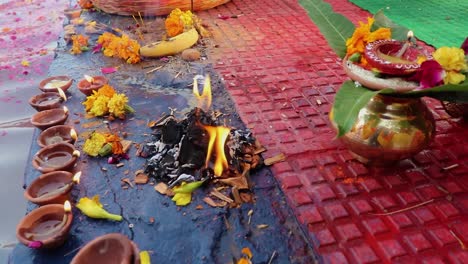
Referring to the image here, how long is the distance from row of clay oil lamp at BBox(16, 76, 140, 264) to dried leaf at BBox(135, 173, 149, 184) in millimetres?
337

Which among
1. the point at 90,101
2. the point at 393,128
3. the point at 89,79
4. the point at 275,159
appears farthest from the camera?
the point at 89,79

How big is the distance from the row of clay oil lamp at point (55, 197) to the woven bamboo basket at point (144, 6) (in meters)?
2.29

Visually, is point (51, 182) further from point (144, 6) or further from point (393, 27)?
point (144, 6)

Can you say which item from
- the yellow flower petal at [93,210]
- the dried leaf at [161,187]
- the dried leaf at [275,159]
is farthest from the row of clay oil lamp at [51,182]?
the dried leaf at [275,159]

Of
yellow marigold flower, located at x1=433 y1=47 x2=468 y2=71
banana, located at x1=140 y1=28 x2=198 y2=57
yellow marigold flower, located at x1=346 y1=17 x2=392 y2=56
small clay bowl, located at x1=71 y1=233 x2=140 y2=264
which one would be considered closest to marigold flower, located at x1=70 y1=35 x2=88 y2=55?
banana, located at x1=140 y1=28 x2=198 y2=57

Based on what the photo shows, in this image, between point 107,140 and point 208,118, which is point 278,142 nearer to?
point 208,118

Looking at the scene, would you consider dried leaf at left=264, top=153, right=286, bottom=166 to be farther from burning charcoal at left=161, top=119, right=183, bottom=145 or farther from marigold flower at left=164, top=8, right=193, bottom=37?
marigold flower at left=164, top=8, right=193, bottom=37

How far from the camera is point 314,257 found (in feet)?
5.89

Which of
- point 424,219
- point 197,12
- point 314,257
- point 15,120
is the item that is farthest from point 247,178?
point 197,12

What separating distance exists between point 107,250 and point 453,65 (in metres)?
1.90

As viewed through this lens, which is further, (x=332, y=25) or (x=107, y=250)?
(x=332, y=25)

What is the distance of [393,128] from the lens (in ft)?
6.80

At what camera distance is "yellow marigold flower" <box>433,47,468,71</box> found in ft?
6.10

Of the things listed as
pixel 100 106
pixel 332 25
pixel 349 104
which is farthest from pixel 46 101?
pixel 349 104
